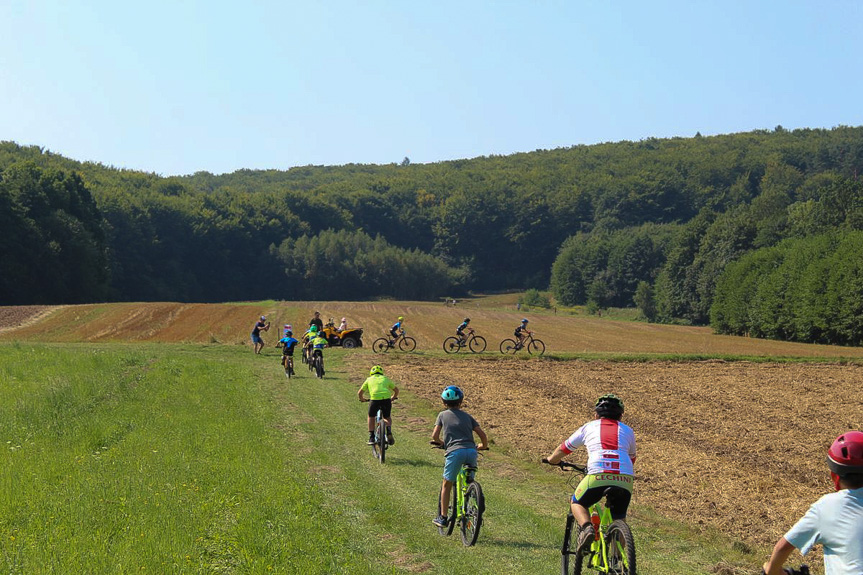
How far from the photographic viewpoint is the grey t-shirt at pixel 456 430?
34.0ft

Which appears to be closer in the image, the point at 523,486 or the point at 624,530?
the point at 624,530

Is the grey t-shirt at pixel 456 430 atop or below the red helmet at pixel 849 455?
below

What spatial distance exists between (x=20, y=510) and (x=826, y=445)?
16.4 meters

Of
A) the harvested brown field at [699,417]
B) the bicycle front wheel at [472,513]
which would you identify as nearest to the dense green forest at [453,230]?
the harvested brown field at [699,417]

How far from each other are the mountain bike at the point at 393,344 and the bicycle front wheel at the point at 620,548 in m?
32.2

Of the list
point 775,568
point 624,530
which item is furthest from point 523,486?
point 775,568

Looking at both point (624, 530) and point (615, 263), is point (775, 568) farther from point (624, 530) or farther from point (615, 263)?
point (615, 263)

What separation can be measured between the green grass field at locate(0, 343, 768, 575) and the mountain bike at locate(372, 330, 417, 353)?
17318 mm

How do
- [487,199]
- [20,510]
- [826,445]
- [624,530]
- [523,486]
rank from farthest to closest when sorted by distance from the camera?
[487,199] < [826,445] < [523,486] < [20,510] < [624,530]

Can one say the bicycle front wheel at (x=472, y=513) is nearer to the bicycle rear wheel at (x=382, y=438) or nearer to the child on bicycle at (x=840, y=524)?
the child on bicycle at (x=840, y=524)

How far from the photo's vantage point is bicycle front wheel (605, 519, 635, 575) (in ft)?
22.1

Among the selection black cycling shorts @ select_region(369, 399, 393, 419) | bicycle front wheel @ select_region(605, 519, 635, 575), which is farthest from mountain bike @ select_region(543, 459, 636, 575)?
black cycling shorts @ select_region(369, 399, 393, 419)

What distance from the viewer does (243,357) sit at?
124ft

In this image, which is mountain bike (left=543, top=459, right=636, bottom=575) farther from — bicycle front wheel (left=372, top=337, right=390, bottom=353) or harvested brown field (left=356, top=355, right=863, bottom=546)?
bicycle front wheel (left=372, top=337, right=390, bottom=353)
